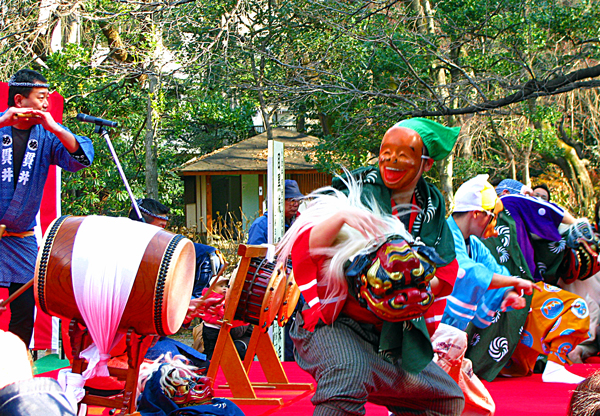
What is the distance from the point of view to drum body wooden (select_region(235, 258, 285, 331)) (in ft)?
11.3

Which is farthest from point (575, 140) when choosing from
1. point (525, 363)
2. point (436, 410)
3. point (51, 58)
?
point (436, 410)

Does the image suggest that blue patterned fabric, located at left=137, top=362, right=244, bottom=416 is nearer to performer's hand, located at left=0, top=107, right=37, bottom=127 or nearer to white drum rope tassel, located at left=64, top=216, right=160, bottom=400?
white drum rope tassel, located at left=64, top=216, right=160, bottom=400

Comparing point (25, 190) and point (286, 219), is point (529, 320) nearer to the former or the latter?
point (286, 219)

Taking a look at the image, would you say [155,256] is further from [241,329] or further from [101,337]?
[241,329]

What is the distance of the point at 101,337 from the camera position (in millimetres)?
2387

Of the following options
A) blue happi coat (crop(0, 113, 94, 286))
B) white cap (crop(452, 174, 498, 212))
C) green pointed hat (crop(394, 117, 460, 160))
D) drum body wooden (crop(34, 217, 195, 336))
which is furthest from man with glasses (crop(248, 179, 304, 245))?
green pointed hat (crop(394, 117, 460, 160))

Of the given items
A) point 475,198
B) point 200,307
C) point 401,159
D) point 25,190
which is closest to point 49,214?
point 25,190

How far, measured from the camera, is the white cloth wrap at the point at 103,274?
2.33m

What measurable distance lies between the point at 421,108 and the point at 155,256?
5675 millimetres

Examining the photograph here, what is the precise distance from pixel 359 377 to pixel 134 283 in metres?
1.02

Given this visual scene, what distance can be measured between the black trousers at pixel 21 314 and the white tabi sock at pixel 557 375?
11.5 ft

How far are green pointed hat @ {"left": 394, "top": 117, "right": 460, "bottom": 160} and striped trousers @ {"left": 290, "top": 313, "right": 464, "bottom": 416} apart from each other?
71 centimetres

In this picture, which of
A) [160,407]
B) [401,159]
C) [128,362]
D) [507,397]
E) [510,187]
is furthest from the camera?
[510,187]

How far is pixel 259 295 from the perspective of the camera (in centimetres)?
345
